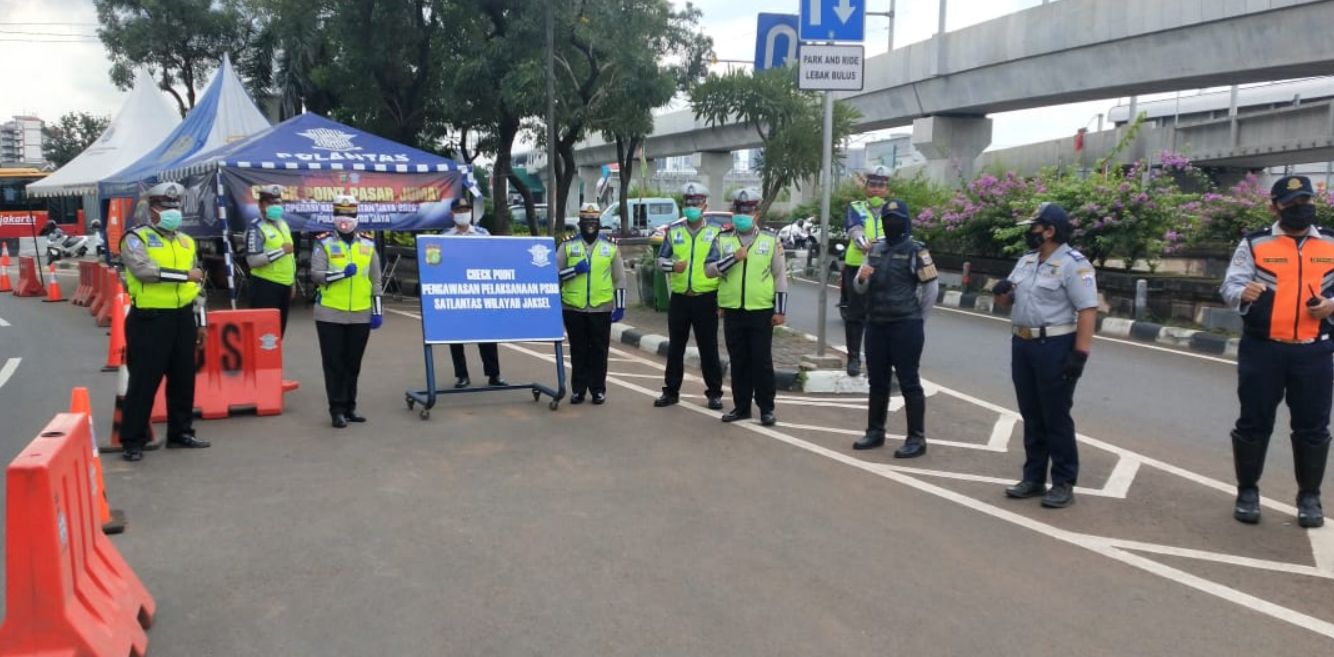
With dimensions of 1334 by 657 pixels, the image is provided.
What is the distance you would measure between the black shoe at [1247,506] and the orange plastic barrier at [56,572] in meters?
5.52

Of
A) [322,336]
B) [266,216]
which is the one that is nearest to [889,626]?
[322,336]

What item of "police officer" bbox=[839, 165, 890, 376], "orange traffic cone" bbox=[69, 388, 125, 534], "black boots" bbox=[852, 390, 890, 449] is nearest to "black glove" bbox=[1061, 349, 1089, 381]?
"black boots" bbox=[852, 390, 890, 449]

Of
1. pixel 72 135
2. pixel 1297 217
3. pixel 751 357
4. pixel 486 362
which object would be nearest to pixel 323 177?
pixel 486 362

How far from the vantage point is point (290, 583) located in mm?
4645

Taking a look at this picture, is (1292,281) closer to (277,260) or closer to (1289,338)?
(1289,338)

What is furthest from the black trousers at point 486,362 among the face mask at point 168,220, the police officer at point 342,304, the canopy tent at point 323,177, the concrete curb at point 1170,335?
the concrete curb at point 1170,335

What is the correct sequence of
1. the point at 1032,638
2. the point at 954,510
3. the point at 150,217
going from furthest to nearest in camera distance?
the point at 150,217 → the point at 954,510 → the point at 1032,638

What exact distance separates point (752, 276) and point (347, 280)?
10.5ft

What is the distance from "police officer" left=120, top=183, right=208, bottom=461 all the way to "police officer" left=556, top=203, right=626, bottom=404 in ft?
10.3

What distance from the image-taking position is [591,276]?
907cm

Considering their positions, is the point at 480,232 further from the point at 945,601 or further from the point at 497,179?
the point at 497,179

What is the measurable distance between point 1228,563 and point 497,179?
26.2 meters

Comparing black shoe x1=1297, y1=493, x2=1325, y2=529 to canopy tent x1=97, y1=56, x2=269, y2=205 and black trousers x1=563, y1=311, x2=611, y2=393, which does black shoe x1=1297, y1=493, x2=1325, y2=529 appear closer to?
black trousers x1=563, y1=311, x2=611, y2=393

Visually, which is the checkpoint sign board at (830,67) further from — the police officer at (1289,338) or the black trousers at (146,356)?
the black trousers at (146,356)
